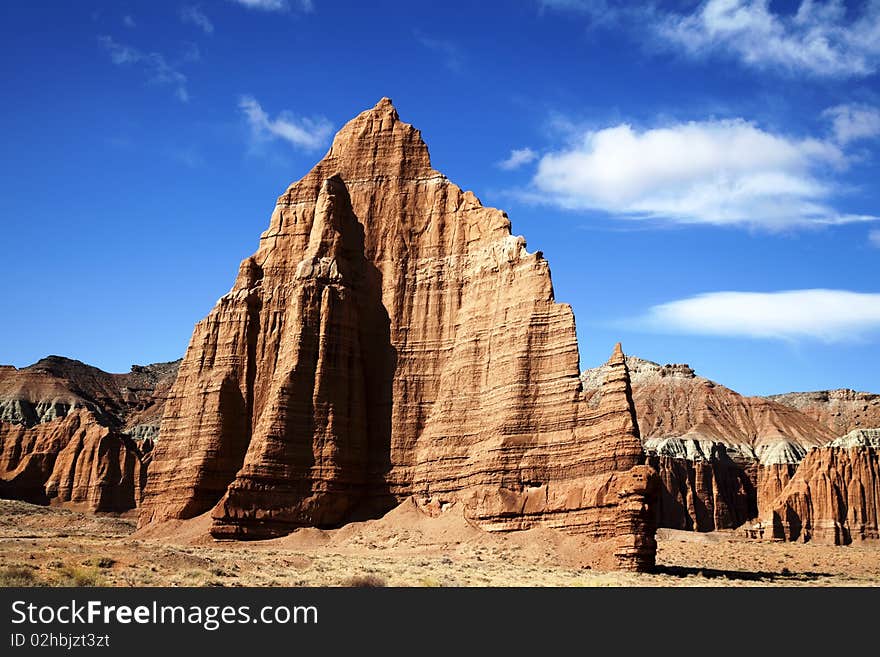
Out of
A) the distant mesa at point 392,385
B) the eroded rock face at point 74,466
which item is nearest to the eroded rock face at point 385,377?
the distant mesa at point 392,385

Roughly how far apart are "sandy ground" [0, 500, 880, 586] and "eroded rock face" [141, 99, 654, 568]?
Answer: 1919mm

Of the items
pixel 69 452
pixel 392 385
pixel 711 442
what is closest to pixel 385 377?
pixel 392 385

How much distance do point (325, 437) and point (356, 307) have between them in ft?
31.1

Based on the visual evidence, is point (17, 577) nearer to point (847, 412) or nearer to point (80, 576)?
point (80, 576)

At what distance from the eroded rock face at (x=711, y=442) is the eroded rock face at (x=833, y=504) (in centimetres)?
1003

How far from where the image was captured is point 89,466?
383 ft

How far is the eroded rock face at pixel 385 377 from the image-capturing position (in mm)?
59781

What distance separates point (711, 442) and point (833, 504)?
30.0 m

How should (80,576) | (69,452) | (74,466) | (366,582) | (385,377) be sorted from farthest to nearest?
1. (69,452)
2. (74,466)
3. (385,377)
4. (366,582)
5. (80,576)

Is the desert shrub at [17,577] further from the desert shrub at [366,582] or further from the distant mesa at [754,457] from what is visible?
the distant mesa at [754,457]

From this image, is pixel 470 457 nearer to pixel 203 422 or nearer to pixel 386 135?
pixel 203 422

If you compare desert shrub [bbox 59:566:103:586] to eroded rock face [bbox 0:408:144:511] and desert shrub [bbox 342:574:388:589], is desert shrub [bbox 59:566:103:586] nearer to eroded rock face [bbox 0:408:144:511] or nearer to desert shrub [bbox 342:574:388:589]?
desert shrub [bbox 342:574:388:589]

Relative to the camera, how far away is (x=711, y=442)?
168 m
